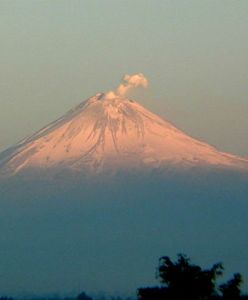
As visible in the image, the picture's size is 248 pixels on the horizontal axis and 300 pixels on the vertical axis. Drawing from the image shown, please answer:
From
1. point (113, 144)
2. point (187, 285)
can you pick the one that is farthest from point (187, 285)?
point (113, 144)

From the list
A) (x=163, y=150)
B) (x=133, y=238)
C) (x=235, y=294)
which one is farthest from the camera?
(x=133, y=238)

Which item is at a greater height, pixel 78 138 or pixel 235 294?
pixel 78 138

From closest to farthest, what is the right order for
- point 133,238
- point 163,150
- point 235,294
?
point 235,294 < point 163,150 < point 133,238

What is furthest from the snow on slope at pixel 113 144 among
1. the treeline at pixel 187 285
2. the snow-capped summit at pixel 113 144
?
the treeline at pixel 187 285

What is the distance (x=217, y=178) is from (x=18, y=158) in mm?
15450

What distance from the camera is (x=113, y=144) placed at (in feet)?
488

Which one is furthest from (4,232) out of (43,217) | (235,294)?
(235,294)

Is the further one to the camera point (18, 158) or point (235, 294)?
point (18, 158)

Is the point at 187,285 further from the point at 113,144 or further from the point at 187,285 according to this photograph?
the point at 113,144

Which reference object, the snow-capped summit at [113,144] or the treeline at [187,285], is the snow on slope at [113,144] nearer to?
the snow-capped summit at [113,144]

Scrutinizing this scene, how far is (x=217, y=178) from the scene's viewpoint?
498 feet

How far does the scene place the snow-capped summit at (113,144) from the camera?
14788 centimetres

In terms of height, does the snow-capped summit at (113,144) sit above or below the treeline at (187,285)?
above

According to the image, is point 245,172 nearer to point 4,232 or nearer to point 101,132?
point 101,132
